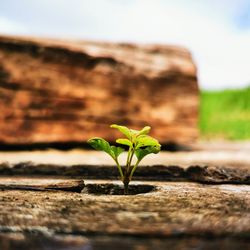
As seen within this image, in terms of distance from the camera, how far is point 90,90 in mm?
3164

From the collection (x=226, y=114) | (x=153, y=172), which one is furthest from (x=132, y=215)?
(x=226, y=114)

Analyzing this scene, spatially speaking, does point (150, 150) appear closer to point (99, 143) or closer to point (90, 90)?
point (99, 143)

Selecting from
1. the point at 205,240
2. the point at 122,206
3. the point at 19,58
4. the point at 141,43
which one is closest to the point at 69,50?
the point at 19,58

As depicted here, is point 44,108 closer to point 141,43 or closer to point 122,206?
point 141,43

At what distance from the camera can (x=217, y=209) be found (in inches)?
26.4

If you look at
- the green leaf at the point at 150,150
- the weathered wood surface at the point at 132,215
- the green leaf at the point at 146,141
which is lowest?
the weathered wood surface at the point at 132,215

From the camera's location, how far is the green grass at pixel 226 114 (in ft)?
21.5

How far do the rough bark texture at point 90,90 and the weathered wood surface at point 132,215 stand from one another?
219cm

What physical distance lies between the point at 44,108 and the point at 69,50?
0.50 metres

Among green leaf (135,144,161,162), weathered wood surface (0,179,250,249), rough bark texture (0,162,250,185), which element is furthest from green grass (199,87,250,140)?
weathered wood surface (0,179,250,249)

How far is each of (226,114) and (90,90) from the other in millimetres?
5613

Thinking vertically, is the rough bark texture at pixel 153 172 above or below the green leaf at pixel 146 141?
below

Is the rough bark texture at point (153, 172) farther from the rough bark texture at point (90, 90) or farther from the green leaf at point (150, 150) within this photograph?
the rough bark texture at point (90, 90)

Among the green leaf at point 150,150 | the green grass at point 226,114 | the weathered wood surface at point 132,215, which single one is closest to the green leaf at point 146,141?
the green leaf at point 150,150
